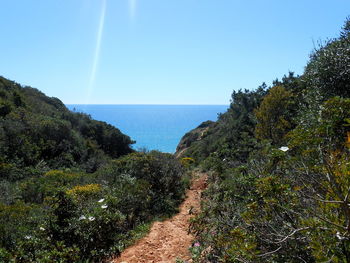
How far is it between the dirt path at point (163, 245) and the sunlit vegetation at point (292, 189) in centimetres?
43

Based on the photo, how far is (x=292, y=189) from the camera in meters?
3.38

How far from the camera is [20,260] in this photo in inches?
154

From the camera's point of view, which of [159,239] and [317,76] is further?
[317,76]

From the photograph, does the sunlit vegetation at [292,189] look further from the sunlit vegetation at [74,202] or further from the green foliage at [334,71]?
the sunlit vegetation at [74,202]

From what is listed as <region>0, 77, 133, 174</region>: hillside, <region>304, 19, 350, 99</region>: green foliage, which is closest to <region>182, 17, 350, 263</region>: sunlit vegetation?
<region>304, 19, 350, 99</region>: green foliage

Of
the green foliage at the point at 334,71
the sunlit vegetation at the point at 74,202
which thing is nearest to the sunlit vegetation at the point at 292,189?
the green foliage at the point at 334,71

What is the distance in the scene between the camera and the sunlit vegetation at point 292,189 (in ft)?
6.63

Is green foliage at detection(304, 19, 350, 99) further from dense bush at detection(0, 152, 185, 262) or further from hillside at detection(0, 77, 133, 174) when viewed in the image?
hillside at detection(0, 77, 133, 174)

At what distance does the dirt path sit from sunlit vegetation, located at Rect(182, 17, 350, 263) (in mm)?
434

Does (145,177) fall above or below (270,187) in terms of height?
below

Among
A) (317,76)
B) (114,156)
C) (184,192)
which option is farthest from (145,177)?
(114,156)

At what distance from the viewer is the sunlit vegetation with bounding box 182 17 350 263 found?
6.63ft

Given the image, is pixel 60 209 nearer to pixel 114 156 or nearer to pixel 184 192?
pixel 184 192

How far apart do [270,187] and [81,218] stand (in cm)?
362
